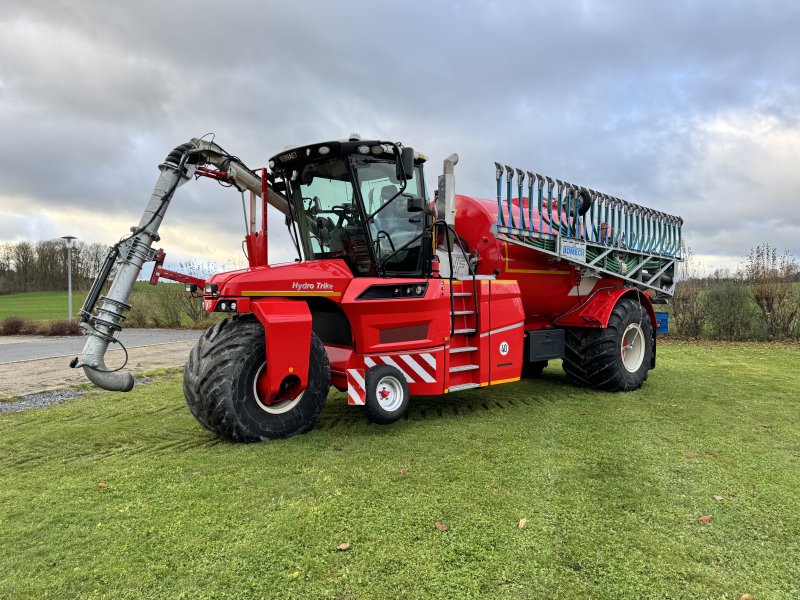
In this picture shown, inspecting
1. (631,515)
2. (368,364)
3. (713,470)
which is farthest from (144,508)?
(713,470)

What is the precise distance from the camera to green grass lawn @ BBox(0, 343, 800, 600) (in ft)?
8.08

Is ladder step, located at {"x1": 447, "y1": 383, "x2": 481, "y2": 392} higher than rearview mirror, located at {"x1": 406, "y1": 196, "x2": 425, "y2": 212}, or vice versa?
rearview mirror, located at {"x1": 406, "y1": 196, "x2": 425, "y2": 212}

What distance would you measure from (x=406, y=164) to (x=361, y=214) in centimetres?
68

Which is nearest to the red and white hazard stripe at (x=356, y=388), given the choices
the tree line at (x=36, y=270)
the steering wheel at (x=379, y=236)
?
the steering wheel at (x=379, y=236)

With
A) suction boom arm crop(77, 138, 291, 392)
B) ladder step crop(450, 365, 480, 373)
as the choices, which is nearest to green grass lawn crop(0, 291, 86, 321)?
suction boom arm crop(77, 138, 291, 392)

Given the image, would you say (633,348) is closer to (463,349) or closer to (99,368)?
(463,349)

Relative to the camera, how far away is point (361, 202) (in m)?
5.22

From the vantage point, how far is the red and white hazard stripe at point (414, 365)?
5.17 meters

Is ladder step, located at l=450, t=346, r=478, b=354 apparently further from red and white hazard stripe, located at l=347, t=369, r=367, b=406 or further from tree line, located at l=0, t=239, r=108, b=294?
tree line, located at l=0, t=239, r=108, b=294

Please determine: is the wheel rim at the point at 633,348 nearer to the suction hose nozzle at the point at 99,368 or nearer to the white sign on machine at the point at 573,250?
the white sign on machine at the point at 573,250

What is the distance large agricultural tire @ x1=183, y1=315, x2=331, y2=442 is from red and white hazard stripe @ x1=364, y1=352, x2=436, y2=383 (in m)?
0.74

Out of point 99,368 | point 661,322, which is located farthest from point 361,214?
point 661,322

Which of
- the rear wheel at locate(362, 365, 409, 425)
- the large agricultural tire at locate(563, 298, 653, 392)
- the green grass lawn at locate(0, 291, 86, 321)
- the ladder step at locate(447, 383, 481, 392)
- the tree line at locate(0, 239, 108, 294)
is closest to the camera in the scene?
the rear wheel at locate(362, 365, 409, 425)

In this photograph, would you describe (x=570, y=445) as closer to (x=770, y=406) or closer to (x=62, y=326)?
(x=770, y=406)
